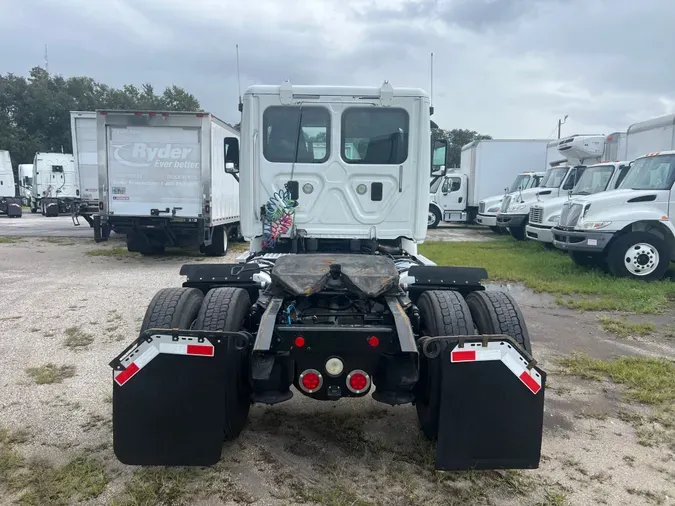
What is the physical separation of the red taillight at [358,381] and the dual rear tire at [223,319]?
0.70 metres

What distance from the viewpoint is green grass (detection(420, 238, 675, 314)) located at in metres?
8.24

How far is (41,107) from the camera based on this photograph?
5466cm

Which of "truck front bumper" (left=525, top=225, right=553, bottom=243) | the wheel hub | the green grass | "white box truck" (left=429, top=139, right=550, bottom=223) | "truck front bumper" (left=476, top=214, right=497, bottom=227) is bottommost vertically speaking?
the green grass

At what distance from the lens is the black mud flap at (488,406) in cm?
301

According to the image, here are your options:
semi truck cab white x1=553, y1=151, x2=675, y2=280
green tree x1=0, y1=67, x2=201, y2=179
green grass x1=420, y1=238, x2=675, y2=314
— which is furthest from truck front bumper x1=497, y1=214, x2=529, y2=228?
green tree x1=0, y1=67, x2=201, y2=179

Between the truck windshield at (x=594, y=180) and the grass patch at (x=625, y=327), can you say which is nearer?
the grass patch at (x=625, y=327)

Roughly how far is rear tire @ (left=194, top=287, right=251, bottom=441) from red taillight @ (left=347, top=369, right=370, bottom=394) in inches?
27.6

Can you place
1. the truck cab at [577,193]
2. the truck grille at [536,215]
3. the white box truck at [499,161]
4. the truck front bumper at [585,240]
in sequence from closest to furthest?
the truck front bumper at [585,240], the truck cab at [577,193], the truck grille at [536,215], the white box truck at [499,161]

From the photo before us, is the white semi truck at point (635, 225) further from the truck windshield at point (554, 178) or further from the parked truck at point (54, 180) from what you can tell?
the parked truck at point (54, 180)

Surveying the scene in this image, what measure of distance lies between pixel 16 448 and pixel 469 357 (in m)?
3.08

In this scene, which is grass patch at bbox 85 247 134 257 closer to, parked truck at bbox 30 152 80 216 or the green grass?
the green grass

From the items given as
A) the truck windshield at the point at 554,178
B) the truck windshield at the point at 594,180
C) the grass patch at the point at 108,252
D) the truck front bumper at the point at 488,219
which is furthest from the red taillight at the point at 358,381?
the truck front bumper at the point at 488,219

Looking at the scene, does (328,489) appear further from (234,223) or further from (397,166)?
(234,223)

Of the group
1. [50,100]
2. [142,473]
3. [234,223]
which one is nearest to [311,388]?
[142,473]
